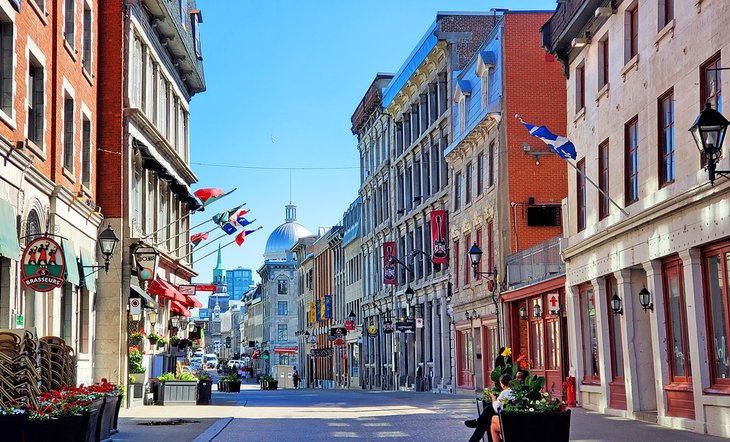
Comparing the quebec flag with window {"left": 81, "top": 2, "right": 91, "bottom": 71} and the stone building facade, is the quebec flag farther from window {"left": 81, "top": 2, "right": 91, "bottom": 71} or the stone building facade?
window {"left": 81, "top": 2, "right": 91, "bottom": 71}

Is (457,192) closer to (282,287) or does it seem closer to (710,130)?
(710,130)

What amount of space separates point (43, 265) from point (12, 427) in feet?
25.3

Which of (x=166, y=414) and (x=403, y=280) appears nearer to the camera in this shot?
(x=166, y=414)

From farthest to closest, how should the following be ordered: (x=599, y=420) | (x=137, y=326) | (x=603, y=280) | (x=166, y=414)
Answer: (x=137, y=326) → (x=166, y=414) → (x=603, y=280) → (x=599, y=420)

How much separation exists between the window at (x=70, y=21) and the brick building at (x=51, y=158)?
0.02m

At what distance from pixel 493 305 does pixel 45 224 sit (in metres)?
19.2

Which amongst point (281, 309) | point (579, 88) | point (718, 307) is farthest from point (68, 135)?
point (281, 309)

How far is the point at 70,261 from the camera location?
25297 mm

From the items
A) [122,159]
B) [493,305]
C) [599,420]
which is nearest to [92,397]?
[599,420]

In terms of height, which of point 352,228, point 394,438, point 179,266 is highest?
point 352,228

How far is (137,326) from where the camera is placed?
3475 cm

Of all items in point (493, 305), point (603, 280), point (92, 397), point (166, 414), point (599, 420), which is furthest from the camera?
point (493, 305)

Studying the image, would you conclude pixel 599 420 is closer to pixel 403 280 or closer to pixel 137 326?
pixel 137 326

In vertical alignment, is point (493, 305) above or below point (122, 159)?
below
